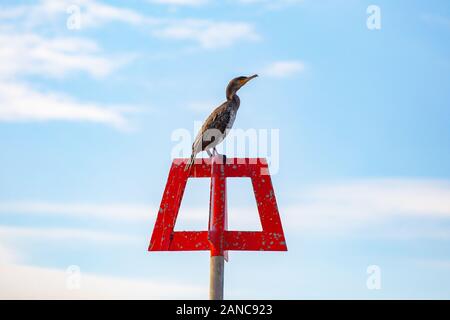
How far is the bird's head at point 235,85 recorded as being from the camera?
13.7 meters

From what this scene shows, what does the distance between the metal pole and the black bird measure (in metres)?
0.55

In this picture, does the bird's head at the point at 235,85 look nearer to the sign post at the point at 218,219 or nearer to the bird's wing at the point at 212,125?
the bird's wing at the point at 212,125

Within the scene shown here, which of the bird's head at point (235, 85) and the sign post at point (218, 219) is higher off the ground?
the bird's head at point (235, 85)

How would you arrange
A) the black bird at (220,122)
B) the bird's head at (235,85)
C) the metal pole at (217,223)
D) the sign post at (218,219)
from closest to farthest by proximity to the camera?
the metal pole at (217,223) < the sign post at (218,219) < the black bird at (220,122) < the bird's head at (235,85)

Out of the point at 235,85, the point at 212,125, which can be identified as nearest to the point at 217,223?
the point at 212,125

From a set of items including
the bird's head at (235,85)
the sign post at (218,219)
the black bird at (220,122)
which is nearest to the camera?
the sign post at (218,219)

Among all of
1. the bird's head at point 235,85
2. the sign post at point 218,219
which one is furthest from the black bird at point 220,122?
the sign post at point 218,219

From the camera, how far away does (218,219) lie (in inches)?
477

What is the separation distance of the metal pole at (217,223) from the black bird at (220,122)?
0.55 metres

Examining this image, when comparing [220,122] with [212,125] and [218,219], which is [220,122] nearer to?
[212,125]

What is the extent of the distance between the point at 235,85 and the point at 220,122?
778mm
